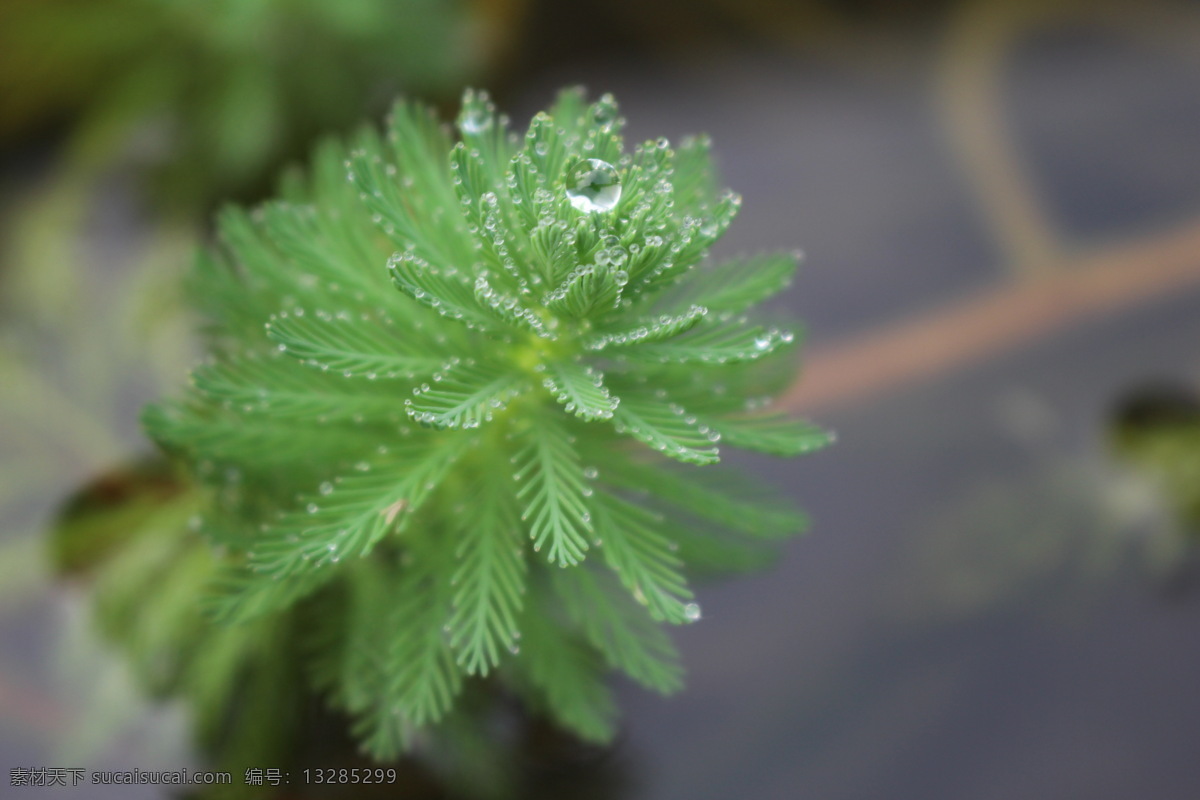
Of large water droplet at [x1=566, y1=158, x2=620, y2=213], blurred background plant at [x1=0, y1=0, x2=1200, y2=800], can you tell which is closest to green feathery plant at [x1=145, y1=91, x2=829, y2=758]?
large water droplet at [x1=566, y1=158, x2=620, y2=213]

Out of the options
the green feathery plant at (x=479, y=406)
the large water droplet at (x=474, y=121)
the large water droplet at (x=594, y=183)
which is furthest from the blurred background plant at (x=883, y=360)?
the large water droplet at (x=594, y=183)

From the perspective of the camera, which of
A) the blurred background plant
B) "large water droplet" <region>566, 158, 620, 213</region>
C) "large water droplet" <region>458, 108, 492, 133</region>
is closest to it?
"large water droplet" <region>566, 158, 620, 213</region>

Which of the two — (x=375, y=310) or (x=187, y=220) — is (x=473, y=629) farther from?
(x=187, y=220)

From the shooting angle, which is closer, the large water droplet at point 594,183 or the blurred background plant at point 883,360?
the large water droplet at point 594,183

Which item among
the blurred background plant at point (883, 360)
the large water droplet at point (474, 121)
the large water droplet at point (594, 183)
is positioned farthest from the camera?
the blurred background plant at point (883, 360)

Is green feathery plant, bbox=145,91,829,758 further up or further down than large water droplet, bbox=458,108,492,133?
further down

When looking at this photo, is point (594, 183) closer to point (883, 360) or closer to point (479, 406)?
point (479, 406)

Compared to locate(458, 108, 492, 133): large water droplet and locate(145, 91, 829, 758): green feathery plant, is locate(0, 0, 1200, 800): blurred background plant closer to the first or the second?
locate(145, 91, 829, 758): green feathery plant

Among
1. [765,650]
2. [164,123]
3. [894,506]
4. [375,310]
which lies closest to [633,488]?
[375,310]

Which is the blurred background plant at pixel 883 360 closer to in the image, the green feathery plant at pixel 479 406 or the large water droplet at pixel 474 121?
the green feathery plant at pixel 479 406
